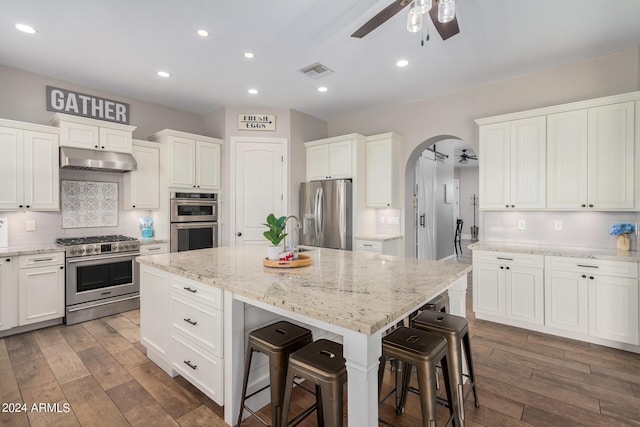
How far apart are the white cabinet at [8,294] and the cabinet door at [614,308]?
5.57 meters

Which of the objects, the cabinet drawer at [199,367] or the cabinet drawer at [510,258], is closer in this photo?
the cabinet drawer at [199,367]

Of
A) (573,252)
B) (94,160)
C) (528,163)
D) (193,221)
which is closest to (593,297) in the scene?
(573,252)

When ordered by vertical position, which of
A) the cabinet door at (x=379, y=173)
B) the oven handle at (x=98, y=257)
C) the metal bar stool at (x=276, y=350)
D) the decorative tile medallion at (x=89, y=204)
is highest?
the cabinet door at (x=379, y=173)

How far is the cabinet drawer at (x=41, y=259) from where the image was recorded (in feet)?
10.6

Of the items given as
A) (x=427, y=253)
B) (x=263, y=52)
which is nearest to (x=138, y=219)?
(x=263, y=52)

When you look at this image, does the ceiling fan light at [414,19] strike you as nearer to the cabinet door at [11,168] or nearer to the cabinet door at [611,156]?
the cabinet door at [611,156]

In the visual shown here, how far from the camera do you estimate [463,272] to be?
78.9 inches

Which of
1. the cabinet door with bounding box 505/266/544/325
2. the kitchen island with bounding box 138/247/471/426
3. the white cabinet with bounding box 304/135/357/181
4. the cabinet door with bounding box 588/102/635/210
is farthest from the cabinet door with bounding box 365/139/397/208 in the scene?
the cabinet door with bounding box 588/102/635/210

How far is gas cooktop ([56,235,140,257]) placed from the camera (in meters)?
3.51

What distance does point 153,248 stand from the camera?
4.14 meters

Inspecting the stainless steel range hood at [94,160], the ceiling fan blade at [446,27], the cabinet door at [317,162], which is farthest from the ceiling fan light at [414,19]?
the stainless steel range hood at [94,160]

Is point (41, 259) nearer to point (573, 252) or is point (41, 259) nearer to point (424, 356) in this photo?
point (424, 356)

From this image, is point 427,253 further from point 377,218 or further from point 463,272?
point 463,272

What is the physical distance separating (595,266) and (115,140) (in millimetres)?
5341
